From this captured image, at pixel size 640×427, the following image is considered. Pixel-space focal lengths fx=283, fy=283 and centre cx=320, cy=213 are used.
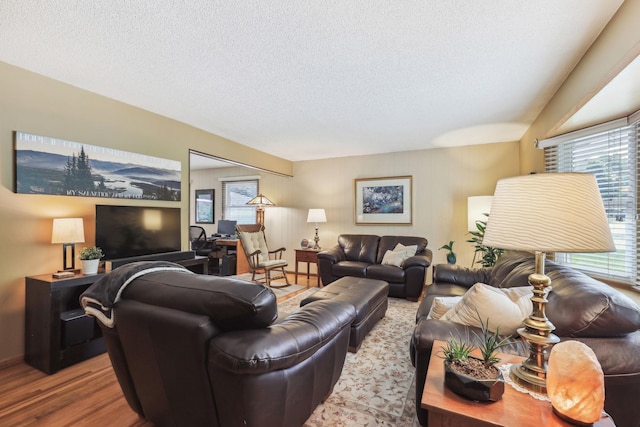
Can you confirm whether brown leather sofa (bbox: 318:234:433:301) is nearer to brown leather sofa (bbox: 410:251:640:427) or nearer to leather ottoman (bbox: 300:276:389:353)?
leather ottoman (bbox: 300:276:389:353)

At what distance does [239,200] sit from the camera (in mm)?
7016

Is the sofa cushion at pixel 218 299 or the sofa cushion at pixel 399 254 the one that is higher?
the sofa cushion at pixel 218 299

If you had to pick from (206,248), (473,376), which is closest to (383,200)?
(206,248)

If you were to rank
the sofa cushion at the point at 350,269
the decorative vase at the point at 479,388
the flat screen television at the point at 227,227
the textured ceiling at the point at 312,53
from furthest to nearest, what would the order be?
the flat screen television at the point at 227,227 → the sofa cushion at the point at 350,269 → the textured ceiling at the point at 312,53 → the decorative vase at the point at 479,388

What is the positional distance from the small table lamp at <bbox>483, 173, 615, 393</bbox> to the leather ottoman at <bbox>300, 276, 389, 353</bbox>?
1.38m

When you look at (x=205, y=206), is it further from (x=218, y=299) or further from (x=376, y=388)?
(x=218, y=299)

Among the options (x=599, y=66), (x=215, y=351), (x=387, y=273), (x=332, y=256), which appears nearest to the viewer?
(x=215, y=351)

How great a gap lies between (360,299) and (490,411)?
173cm

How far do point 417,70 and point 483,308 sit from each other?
185cm

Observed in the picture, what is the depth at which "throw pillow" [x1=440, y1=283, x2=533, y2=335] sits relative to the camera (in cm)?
144

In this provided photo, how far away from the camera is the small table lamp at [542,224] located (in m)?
0.92

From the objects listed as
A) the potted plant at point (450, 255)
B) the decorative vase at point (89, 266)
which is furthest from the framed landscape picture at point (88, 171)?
the potted plant at point (450, 255)

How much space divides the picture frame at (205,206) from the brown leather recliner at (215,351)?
20.1 ft

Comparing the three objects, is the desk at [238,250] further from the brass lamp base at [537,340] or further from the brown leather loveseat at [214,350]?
the brass lamp base at [537,340]
